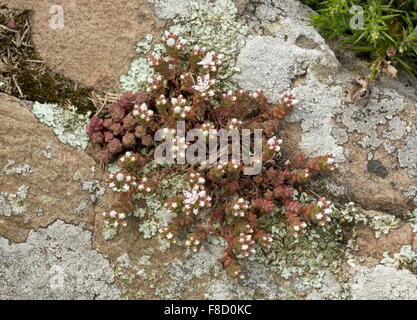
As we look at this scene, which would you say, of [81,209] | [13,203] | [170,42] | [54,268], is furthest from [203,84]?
[54,268]

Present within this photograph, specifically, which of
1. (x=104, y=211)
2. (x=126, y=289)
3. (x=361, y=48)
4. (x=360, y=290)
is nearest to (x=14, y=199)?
(x=104, y=211)

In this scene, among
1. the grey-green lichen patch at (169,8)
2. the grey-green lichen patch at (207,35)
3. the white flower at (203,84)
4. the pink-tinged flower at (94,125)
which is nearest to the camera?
the white flower at (203,84)

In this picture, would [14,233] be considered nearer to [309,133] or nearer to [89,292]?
[89,292]

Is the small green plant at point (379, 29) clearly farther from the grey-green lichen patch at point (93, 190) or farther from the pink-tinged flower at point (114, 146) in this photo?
the grey-green lichen patch at point (93, 190)

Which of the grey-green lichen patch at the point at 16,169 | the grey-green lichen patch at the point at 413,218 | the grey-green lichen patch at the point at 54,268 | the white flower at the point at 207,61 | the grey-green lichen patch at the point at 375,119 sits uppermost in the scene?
the white flower at the point at 207,61

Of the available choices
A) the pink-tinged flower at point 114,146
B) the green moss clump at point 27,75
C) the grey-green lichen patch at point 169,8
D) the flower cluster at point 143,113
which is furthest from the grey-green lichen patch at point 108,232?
the grey-green lichen patch at point 169,8

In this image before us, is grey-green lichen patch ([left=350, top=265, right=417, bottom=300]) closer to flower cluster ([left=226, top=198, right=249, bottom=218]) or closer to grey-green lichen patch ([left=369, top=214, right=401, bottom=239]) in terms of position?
grey-green lichen patch ([left=369, top=214, right=401, bottom=239])
